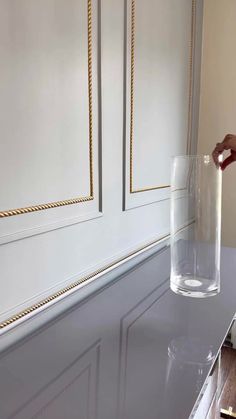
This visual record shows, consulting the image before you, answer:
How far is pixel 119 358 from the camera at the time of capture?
521 mm


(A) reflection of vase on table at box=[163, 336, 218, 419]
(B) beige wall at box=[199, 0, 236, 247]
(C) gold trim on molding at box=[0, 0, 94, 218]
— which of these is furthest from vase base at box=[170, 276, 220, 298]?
(B) beige wall at box=[199, 0, 236, 247]

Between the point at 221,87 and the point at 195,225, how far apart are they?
37.1 inches

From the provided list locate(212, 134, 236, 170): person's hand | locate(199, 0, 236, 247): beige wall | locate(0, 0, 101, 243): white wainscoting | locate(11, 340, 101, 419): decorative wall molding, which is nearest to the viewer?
locate(11, 340, 101, 419): decorative wall molding

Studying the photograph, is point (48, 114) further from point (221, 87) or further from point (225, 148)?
point (221, 87)

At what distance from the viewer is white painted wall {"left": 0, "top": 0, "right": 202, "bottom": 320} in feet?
1.93

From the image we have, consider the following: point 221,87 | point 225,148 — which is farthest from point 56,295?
point 221,87

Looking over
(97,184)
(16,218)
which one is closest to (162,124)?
(97,184)

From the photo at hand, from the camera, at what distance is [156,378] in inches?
18.7

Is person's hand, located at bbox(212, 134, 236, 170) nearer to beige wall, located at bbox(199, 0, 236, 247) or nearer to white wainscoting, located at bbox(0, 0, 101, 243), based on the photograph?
white wainscoting, located at bbox(0, 0, 101, 243)

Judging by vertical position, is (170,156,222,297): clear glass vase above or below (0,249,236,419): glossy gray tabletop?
above

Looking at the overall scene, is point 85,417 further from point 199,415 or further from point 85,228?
point 85,228

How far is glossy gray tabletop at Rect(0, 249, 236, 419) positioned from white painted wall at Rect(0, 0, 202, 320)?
98 millimetres

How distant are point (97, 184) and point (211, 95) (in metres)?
0.89

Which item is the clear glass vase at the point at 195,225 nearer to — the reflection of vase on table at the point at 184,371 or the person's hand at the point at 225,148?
the person's hand at the point at 225,148
